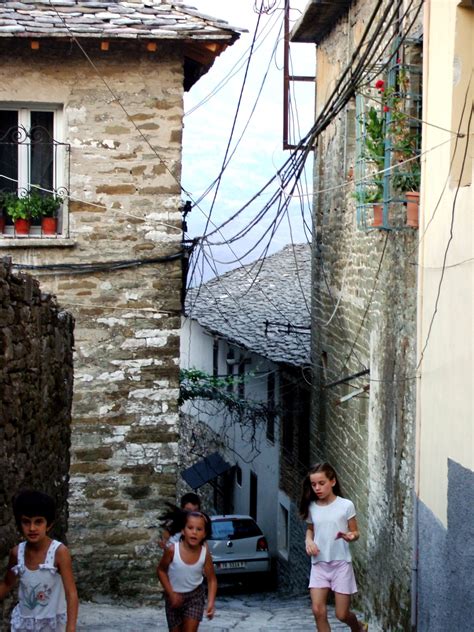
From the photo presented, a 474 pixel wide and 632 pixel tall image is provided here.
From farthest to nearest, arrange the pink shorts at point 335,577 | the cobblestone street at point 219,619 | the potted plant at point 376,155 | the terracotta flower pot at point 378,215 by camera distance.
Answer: the terracotta flower pot at point 378,215 → the potted plant at point 376,155 → the cobblestone street at point 219,619 → the pink shorts at point 335,577

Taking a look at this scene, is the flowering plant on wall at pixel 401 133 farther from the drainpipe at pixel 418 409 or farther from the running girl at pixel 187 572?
the running girl at pixel 187 572

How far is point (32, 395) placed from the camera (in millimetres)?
7430

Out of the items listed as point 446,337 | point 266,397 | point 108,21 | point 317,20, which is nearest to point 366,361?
point 446,337

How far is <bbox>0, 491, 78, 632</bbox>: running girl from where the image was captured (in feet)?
16.9

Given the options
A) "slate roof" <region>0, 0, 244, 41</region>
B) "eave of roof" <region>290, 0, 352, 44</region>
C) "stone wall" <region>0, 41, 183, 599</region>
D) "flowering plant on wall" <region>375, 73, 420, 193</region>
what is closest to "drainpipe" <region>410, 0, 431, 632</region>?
"flowering plant on wall" <region>375, 73, 420, 193</region>

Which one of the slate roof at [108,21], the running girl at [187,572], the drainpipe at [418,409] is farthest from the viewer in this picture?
the slate roof at [108,21]

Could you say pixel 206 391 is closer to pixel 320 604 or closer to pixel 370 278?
pixel 370 278

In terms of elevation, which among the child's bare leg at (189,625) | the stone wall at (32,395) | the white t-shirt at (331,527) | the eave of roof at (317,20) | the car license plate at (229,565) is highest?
the eave of roof at (317,20)

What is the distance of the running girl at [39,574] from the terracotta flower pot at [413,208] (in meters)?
4.75

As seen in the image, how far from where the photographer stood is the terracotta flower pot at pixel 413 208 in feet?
29.5

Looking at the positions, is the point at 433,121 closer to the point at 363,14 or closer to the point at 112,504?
the point at 363,14

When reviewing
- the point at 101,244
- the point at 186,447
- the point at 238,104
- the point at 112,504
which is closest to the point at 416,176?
the point at 238,104

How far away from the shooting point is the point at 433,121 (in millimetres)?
8094

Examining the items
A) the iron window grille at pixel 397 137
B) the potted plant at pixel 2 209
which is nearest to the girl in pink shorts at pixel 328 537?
the iron window grille at pixel 397 137
